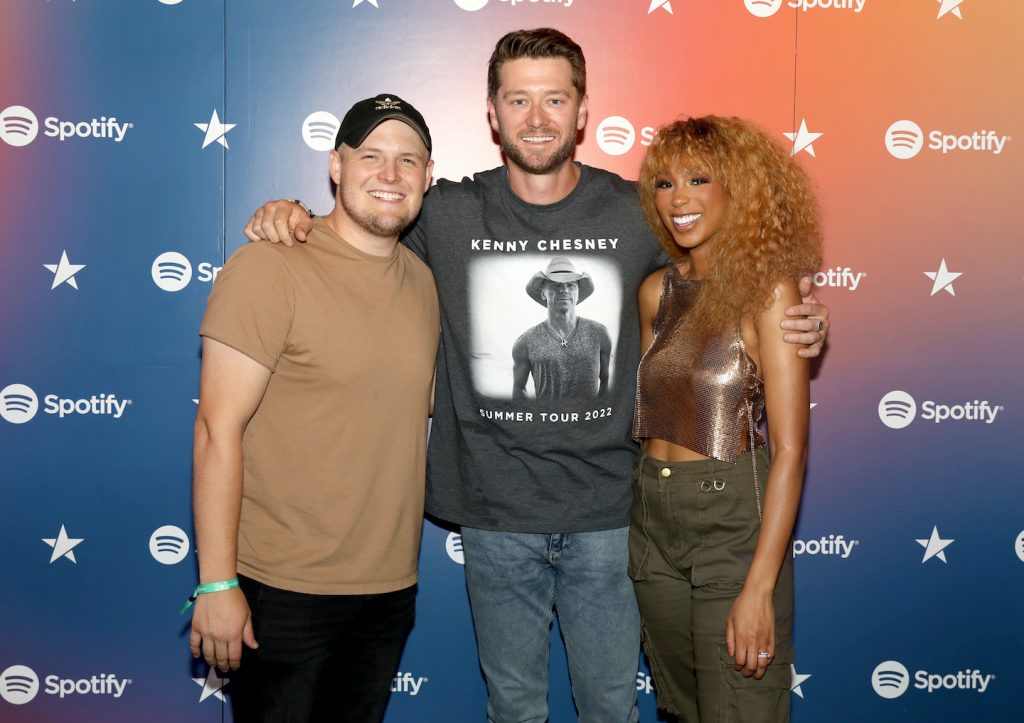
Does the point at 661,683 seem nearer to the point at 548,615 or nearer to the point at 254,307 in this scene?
the point at 548,615

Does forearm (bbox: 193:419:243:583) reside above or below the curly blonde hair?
below

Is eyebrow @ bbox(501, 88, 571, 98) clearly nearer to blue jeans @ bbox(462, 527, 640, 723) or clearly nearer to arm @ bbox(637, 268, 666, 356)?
arm @ bbox(637, 268, 666, 356)

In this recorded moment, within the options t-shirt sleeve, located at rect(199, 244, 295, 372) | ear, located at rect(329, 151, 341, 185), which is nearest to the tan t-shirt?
t-shirt sleeve, located at rect(199, 244, 295, 372)

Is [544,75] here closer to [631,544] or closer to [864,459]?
[631,544]

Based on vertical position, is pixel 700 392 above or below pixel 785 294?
below

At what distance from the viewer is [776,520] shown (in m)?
1.88

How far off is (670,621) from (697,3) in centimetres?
205

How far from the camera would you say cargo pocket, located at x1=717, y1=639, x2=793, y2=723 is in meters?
1.88

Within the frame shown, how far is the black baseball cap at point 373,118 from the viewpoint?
202 cm

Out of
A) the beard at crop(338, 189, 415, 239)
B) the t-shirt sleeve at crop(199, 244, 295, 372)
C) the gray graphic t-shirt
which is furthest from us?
the gray graphic t-shirt

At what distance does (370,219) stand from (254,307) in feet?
1.23

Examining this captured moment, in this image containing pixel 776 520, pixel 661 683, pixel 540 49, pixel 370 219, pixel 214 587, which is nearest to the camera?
pixel 214 587

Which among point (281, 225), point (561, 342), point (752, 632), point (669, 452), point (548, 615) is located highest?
point (281, 225)

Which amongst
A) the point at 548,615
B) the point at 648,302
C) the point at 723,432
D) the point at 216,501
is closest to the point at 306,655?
the point at 216,501
